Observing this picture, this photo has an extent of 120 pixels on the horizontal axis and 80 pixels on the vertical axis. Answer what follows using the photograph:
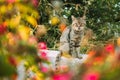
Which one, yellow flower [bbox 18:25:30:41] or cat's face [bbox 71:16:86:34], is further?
cat's face [bbox 71:16:86:34]

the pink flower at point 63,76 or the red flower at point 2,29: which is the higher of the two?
the red flower at point 2,29

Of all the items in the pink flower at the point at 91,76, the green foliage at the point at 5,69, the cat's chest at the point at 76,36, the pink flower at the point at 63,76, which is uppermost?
the cat's chest at the point at 76,36

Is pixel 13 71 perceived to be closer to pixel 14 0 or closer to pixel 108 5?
pixel 14 0

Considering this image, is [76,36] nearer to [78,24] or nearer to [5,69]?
[78,24]

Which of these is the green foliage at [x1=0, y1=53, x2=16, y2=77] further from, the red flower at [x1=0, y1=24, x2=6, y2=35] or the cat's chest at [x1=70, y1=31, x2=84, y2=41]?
the cat's chest at [x1=70, y1=31, x2=84, y2=41]

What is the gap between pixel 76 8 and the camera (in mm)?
16109

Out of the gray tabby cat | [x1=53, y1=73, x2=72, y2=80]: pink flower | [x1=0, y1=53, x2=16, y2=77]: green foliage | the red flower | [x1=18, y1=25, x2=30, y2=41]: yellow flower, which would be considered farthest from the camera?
the gray tabby cat

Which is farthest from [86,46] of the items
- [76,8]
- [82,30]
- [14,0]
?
[14,0]

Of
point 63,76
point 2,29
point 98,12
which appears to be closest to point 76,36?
point 98,12

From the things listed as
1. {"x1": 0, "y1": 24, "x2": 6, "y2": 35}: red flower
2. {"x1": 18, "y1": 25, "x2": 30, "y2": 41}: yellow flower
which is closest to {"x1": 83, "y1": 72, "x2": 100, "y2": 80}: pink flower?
{"x1": 18, "y1": 25, "x2": 30, "y2": 41}: yellow flower

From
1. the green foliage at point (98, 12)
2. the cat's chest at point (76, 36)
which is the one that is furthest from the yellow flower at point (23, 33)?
the green foliage at point (98, 12)

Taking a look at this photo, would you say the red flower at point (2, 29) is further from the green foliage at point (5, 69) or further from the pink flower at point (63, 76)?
the green foliage at point (5, 69)

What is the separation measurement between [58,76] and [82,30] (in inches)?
346

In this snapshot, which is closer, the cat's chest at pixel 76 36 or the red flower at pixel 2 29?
the red flower at pixel 2 29
